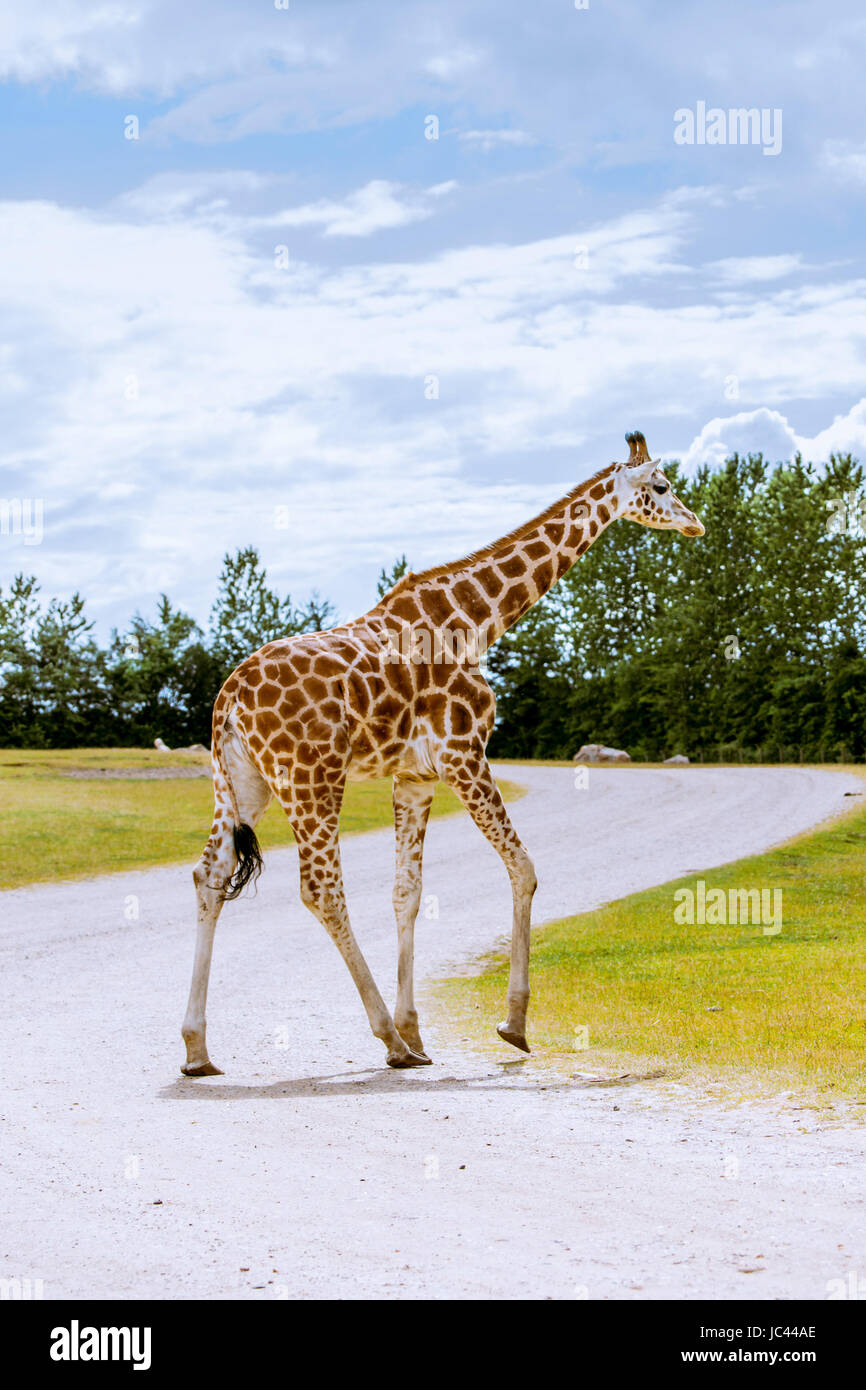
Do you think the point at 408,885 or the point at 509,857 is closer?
the point at 509,857

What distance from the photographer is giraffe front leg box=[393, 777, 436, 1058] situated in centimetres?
931

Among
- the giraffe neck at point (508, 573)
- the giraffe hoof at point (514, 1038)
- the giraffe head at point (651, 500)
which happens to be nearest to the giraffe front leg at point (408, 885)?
the giraffe hoof at point (514, 1038)

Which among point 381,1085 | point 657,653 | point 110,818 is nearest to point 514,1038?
point 381,1085

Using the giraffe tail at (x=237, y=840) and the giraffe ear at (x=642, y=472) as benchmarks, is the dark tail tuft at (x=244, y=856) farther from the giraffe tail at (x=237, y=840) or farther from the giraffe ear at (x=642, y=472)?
the giraffe ear at (x=642, y=472)

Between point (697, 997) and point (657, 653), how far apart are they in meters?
49.7

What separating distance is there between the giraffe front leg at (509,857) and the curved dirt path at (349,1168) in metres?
0.36

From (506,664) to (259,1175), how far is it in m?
59.5

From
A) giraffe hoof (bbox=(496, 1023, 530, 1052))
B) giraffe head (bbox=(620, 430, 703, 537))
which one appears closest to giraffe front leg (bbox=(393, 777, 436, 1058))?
giraffe hoof (bbox=(496, 1023, 530, 1052))

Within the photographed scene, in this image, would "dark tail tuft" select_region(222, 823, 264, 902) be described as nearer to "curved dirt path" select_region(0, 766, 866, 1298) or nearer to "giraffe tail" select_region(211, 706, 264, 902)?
"giraffe tail" select_region(211, 706, 264, 902)

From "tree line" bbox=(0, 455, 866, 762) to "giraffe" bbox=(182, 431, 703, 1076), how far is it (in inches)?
1762

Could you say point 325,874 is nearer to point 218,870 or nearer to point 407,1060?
point 218,870

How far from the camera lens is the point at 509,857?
938 centimetres

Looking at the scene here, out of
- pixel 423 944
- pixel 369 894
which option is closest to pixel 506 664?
pixel 369 894
